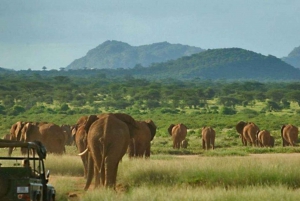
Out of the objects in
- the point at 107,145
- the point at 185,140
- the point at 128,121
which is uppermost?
the point at 128,121

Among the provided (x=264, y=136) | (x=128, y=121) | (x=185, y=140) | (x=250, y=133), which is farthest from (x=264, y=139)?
(x=128, y=121)

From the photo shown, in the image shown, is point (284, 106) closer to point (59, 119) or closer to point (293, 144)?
point (59, 119)

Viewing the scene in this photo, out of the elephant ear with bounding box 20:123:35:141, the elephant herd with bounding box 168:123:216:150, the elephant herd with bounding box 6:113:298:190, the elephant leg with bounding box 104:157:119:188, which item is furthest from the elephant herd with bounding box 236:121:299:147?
the elephant leg with bounding box 104:157:119:188

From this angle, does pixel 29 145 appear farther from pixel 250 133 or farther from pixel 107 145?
pixel 250 133

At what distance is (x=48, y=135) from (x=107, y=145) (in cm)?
1329

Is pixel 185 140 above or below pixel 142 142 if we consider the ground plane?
below

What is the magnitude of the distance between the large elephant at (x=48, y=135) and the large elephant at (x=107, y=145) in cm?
1236

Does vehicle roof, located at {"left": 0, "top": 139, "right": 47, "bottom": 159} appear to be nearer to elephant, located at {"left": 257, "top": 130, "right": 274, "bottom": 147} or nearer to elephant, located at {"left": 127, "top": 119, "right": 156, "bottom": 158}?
elephant, located at {"left": 127, "top": 119, "right": 156, "bottom": 158}

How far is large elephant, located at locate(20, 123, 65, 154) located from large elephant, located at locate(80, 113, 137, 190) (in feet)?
40.5

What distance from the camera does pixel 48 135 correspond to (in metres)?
29.9

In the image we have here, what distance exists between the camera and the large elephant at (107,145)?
55.7ft

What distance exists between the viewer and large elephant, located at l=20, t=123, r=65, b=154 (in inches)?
1168

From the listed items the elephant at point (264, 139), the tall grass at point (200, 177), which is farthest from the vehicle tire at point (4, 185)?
the elephant at point (264, 139)

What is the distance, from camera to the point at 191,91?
119500 millimetres
